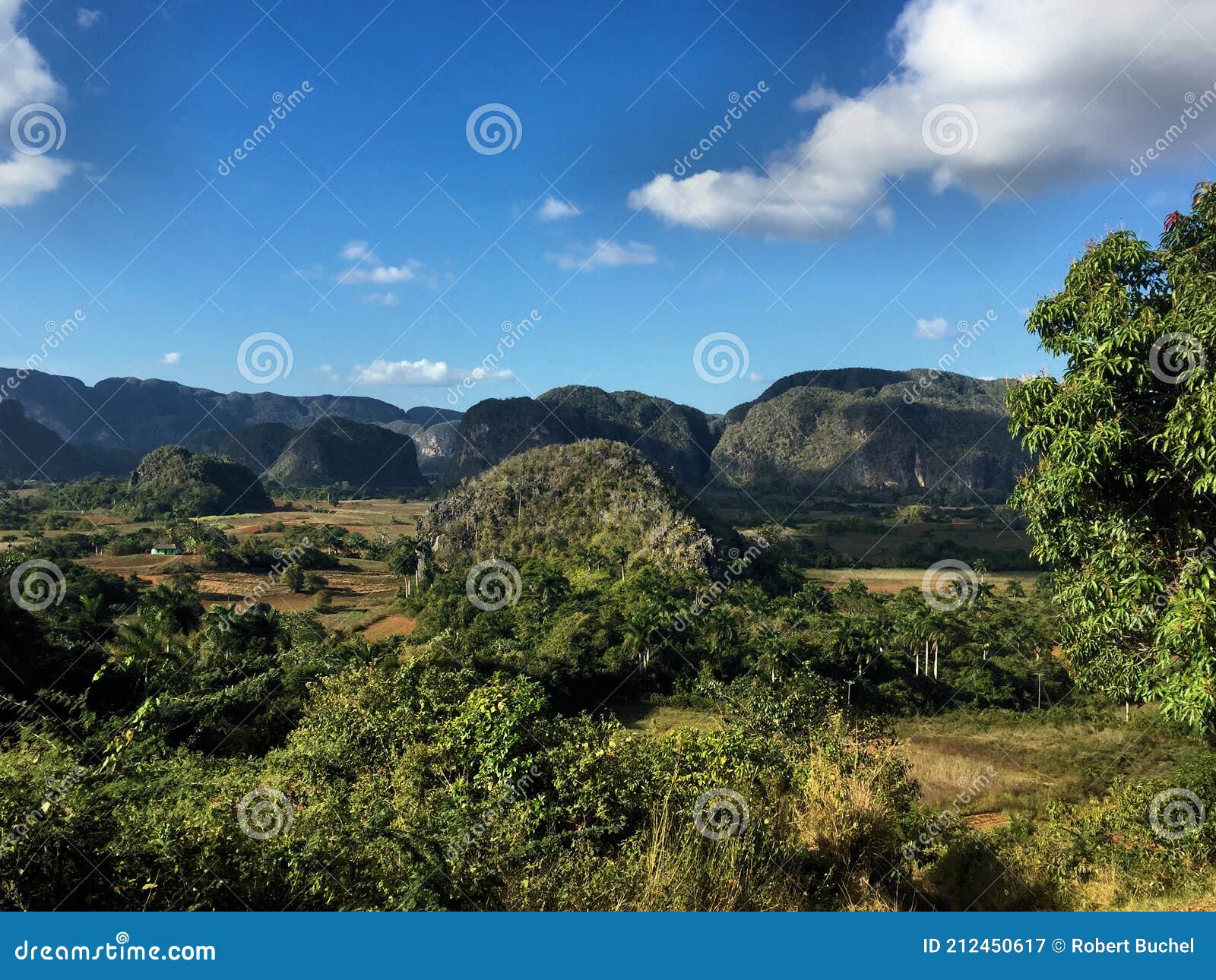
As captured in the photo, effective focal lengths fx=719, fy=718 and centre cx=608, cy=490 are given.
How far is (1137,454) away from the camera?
462cm

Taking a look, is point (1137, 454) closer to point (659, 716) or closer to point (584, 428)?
point (659, 716)

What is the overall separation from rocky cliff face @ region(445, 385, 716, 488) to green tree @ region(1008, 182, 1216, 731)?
9656 cm

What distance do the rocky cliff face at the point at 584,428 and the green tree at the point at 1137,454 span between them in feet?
317

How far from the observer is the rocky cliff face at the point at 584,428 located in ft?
369

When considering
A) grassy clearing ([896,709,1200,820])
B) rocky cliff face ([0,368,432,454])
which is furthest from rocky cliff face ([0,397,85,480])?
grassy clearing ([896,709,1200,820])

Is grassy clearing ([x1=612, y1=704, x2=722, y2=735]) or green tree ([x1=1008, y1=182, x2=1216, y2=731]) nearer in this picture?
green tree ([x1=1008, y1=182, x2=1216, y2=731])

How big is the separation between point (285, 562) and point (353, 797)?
127ft

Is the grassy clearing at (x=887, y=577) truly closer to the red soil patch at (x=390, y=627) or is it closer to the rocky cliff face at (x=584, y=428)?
the red soil patch at (x=390, y=627)

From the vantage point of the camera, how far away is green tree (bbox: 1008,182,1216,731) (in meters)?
4.19

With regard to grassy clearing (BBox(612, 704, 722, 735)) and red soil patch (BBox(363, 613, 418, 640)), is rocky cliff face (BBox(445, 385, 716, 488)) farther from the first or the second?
grassy clearing (BBox(612, 704, 722, 735))

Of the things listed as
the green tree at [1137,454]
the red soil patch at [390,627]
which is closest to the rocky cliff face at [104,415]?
the red soil patch at [390,627]

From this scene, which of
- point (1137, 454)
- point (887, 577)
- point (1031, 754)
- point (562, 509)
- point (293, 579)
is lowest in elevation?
point (1031, 754)

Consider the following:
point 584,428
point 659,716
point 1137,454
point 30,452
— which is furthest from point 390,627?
point 30,452

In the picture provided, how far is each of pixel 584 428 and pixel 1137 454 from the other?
122386 mm
